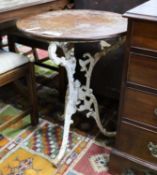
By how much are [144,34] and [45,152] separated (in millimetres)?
881

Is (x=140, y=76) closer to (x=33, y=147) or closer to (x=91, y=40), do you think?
(x=91, y=40)

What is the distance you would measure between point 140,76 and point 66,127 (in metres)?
0.55

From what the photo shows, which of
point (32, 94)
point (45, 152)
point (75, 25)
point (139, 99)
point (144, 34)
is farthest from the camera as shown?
point (32, 94)

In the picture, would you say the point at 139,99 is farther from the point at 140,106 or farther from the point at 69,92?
the point at 69,92

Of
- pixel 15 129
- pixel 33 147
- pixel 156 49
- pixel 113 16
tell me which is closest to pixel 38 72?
pixel 15 129

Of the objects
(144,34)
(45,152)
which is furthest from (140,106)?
(45,152)

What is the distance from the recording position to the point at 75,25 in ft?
3.95

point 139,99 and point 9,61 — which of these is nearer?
point 139,99

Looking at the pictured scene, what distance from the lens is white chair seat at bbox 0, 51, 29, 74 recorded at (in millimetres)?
1380

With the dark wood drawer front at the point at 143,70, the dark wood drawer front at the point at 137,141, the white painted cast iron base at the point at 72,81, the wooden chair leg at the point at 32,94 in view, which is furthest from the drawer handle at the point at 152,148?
the wooden chair leg at the point at 32,94

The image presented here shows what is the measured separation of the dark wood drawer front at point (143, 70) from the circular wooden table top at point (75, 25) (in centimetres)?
15

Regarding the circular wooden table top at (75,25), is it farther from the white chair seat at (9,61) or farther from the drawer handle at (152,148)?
the drawer handle at (152,148)

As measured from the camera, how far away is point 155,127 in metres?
1.10

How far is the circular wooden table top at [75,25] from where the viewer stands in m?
1.07
